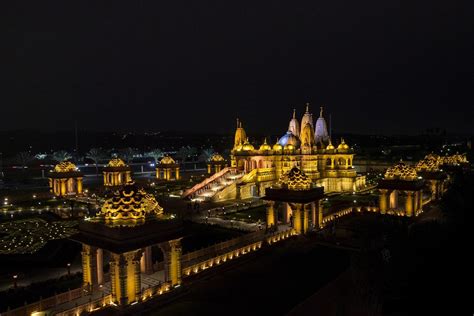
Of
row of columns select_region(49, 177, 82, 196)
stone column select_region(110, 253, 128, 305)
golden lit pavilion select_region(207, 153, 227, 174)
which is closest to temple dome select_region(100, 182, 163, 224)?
stone column select_region(110, 253, 128, 305)

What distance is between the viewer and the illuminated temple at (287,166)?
49812 millimetres

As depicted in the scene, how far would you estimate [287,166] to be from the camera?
54.0m

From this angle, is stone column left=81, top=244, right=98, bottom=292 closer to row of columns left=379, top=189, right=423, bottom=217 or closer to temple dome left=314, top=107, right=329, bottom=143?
row of columns left=379, top=189, right=423, bottom=217

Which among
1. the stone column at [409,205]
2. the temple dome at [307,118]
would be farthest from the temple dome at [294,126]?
the stone column at [409,205]

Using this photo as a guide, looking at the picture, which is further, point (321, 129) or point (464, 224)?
point (321, 129)

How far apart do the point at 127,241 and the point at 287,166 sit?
3915 centimetres

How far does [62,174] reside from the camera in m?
50.6

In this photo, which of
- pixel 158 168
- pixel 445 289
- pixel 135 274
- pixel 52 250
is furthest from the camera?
pixel 158 168

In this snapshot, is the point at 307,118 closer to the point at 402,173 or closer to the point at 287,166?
the point at 287,166

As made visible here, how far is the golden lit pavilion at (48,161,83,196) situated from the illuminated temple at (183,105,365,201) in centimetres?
1567

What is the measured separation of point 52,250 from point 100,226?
12279mm

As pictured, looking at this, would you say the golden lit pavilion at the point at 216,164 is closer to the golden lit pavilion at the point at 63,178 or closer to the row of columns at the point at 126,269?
the golden lit pavilion at the point at 63,178

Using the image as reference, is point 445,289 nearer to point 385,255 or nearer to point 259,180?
point 385,255

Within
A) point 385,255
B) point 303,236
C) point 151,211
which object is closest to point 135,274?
point 151,211
